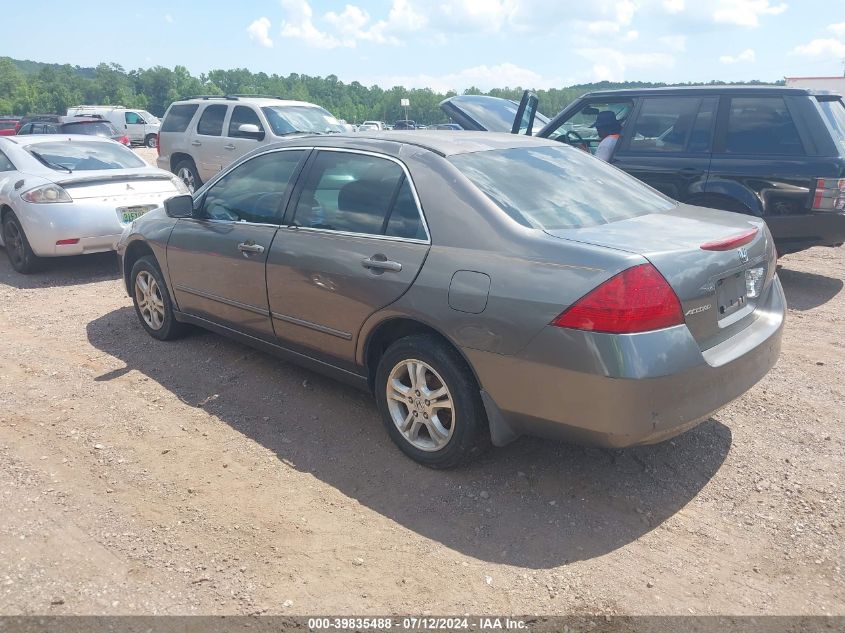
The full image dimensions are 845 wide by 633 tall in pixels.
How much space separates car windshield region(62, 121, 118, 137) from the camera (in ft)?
66.0

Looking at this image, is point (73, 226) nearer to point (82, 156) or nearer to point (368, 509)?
point (82, 156)

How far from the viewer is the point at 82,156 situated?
812 cm

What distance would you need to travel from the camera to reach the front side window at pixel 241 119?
38.1ft

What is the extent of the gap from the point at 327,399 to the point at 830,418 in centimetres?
303

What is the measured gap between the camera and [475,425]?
328 centimetres

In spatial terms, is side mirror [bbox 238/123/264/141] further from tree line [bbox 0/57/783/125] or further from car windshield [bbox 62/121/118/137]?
tree line [bbox 0/57/783/125]

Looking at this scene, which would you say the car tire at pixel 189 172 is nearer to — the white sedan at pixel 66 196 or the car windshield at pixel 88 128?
the white sedan at pixel 66 196

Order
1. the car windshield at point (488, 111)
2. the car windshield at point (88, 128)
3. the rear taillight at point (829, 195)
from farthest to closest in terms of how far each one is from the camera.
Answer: the car windshield at point (88, 128) < the car windshield at point (488, 111) < the rear taillight at point (829, 195)

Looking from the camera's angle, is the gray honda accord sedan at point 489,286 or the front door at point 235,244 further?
the front door at point 235,244

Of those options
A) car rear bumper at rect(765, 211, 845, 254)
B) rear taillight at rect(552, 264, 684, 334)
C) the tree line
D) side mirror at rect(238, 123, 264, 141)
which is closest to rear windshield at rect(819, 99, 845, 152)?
car rear bumper at rect(765, 211, 845, 254)

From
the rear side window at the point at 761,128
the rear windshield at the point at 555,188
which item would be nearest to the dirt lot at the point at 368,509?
the rear windshield at the point at 555,188

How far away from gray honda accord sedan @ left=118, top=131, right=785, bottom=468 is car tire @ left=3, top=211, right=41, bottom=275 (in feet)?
13.5

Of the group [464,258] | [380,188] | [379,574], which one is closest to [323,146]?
[380,188]

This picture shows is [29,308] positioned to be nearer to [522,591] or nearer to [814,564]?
[522,591]
